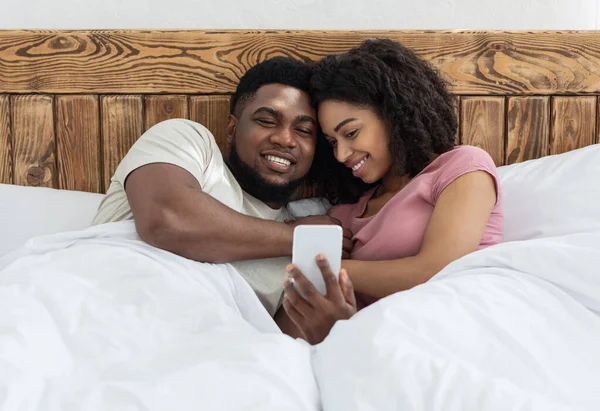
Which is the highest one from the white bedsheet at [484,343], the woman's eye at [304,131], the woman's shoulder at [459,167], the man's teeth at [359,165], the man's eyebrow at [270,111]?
the man's eyebrow at [270,111]

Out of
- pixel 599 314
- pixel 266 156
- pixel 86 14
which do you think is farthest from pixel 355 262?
pixel 86 14

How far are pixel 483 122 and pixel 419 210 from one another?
0.47 m

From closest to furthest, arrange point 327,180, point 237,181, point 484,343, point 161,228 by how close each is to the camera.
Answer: point 484,343 → point 161,228 → point 237,181 → point 327,180

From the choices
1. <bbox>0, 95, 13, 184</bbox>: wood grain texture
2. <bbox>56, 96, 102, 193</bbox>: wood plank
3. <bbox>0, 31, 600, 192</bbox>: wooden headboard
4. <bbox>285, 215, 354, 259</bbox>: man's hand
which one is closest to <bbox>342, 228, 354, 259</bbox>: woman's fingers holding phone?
<bbox>285, 215, 354, 259</bbox>: man's hand

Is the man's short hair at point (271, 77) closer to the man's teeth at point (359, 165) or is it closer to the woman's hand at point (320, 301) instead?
the man's teeth at point (359, 165)

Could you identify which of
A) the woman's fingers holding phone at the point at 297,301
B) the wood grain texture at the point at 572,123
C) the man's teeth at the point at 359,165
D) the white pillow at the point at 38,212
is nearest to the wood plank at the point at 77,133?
the white pillow at the point at 38,212

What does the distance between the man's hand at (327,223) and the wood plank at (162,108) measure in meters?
0.44

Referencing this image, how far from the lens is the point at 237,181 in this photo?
151cm

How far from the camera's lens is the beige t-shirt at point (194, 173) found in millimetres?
1296

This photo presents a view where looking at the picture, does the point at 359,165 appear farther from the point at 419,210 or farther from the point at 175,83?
the point at 175,83

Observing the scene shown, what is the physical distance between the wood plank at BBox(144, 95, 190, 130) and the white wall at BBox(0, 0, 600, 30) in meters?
0.22

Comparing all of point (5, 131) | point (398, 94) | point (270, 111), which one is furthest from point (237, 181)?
point (5, 131)

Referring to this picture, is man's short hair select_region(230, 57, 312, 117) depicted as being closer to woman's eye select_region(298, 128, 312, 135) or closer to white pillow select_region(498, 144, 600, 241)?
woman's eye select_region(298, 128, 312, 135)

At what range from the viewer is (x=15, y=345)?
0.79 m
